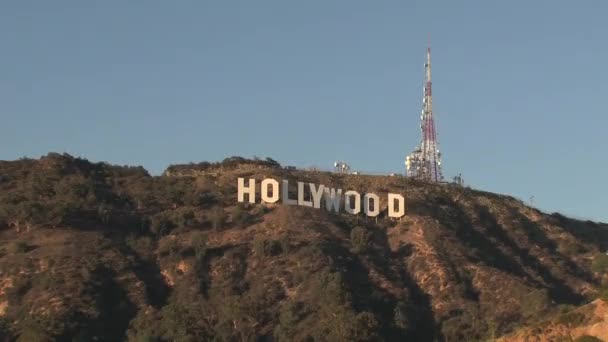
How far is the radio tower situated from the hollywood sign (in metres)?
11.7

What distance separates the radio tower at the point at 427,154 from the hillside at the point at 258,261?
14.6ft

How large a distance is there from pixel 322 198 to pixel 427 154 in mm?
18648

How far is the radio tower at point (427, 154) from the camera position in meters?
121

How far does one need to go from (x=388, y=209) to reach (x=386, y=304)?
21.2 metres

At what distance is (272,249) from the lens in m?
99.8

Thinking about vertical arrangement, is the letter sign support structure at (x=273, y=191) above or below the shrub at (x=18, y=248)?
above

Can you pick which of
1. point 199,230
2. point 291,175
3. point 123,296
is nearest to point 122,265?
point 123,296

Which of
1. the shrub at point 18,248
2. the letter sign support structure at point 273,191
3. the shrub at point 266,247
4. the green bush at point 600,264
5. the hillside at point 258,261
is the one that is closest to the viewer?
the hillside at point 258,261

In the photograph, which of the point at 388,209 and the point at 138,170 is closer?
the point at 388,209

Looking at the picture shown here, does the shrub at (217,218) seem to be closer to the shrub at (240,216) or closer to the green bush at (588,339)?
the shrub at (240,216)

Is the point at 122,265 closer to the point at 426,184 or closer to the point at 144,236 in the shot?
the point at 144,236

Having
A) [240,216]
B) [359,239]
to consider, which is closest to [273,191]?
[240,216]

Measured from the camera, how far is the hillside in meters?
85.6

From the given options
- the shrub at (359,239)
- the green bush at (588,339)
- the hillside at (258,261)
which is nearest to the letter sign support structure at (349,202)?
the hillside at (258,261)
